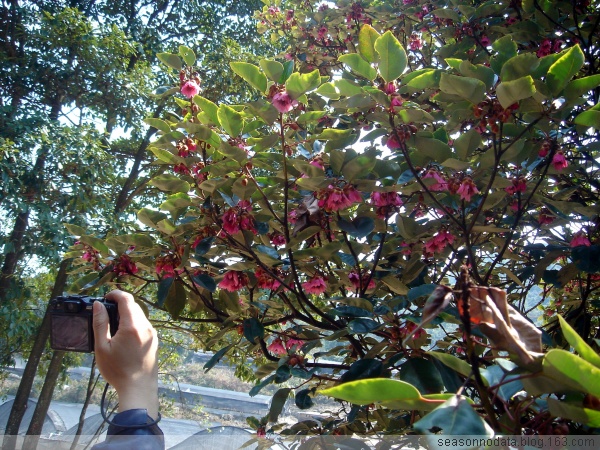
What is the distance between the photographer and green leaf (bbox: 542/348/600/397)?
0.33 m

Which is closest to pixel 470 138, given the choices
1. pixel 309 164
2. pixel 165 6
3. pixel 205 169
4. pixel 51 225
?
pixel 309 164

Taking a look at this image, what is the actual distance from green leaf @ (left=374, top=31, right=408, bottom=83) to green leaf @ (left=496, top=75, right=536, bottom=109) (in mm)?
171

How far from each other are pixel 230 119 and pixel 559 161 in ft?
2.33

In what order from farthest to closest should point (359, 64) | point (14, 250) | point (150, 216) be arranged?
point (14, 250)
point (150, 216)
point (359, 64)

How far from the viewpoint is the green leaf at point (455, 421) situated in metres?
0.33

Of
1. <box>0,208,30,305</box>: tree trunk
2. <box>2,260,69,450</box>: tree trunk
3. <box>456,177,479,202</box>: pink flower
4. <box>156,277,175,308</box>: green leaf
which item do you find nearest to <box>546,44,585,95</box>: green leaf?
<box>456,177,479,202</box>: pink flower

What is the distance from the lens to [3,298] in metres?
3.05

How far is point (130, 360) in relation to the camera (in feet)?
1.99

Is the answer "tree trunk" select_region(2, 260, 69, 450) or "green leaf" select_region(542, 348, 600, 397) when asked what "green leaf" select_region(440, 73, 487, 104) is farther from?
"tree trunk" select_region(2, 260, 69, 450)

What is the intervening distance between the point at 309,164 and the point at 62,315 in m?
0.54

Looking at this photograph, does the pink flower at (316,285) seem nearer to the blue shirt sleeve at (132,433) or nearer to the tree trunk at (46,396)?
the blue shirt sleeve at (132,433)

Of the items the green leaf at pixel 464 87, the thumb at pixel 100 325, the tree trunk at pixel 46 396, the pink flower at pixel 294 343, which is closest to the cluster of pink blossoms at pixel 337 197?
the green leaf at pixel 464 87

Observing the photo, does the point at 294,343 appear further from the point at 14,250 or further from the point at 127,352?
the point at 14,250

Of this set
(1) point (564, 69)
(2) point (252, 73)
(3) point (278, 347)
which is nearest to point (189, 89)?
(2) point (252, 73)
